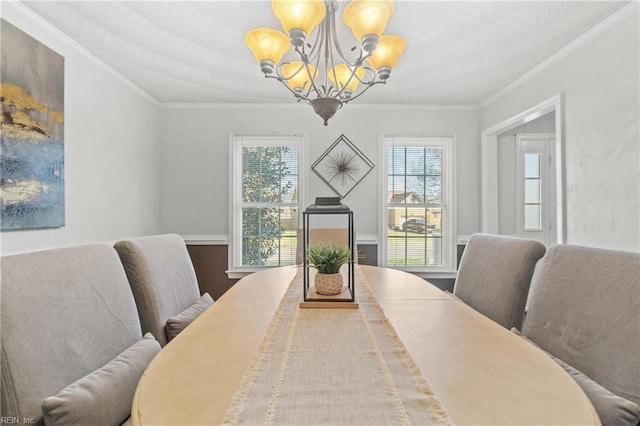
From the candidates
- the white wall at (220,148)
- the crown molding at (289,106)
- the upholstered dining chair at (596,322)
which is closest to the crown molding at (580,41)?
the crown molding at (289,106)

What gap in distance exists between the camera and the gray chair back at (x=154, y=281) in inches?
58.1

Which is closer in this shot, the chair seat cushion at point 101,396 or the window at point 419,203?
the chair seat cushion at point 101,396

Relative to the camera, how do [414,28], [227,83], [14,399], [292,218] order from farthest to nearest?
[292,218] < [227,83] < [414,28] < [14,399]

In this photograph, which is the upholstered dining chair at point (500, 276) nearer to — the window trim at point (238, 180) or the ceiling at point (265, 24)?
the ceiling at point (265, 24)

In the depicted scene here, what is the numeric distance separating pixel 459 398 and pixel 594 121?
231 centimetres

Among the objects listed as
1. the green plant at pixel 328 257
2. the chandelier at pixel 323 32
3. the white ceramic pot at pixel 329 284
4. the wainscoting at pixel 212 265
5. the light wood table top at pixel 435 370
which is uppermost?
the chandelier at pixel 323 32

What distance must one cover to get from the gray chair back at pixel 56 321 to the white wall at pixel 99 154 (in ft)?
3.38

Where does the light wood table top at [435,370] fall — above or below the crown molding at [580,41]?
below

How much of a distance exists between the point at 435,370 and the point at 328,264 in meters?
0.62

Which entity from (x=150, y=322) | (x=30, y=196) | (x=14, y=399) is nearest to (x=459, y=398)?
(x=14, y=399)

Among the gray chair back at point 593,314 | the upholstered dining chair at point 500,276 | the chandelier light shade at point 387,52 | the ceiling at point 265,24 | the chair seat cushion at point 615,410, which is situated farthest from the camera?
the ceiling at point 265,24

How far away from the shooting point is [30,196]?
1919mm

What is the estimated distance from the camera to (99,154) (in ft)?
8.66

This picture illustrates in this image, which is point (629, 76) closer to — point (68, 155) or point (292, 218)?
point (292, 218)
